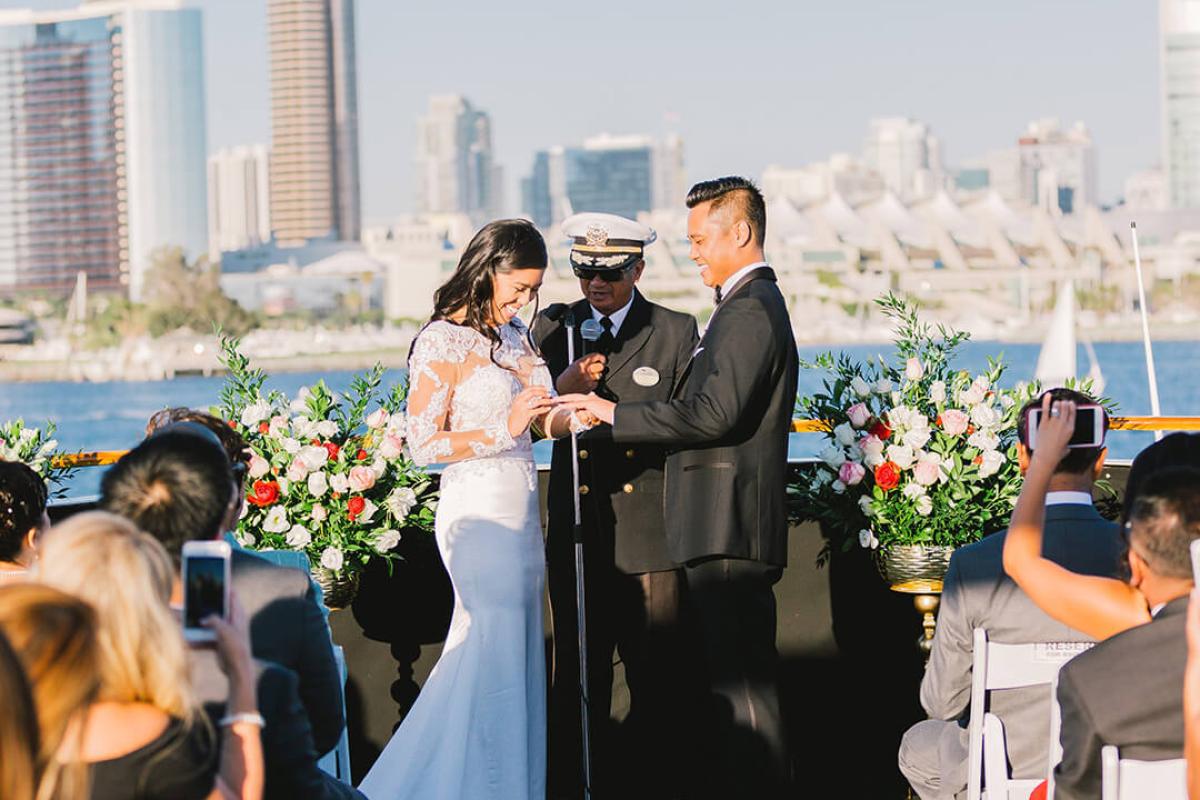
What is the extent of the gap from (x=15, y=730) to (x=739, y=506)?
2248mm

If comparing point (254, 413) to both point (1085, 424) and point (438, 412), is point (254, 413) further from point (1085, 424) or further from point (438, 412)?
point (1085, 424)

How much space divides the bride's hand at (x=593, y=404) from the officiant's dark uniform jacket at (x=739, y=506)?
0.09ft

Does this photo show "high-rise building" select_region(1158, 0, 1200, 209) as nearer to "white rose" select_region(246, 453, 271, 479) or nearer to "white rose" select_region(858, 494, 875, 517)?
"white rose" select_region(858, 494, 875, 517)

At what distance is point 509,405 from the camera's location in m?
3.84

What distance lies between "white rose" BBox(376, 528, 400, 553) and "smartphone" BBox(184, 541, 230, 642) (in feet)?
7.52

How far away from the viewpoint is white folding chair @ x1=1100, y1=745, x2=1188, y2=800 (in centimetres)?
216

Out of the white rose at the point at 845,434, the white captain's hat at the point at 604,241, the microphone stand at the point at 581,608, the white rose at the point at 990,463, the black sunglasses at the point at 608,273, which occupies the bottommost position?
the microphone stand at the point at 581,608

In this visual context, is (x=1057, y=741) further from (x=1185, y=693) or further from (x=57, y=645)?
(x=57, y=645)

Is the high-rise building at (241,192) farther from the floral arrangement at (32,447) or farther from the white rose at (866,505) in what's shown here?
the white rose at (866,505)

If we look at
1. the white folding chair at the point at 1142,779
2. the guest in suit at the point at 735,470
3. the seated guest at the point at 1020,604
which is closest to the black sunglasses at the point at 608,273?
the guest in suit at the point at 735,470

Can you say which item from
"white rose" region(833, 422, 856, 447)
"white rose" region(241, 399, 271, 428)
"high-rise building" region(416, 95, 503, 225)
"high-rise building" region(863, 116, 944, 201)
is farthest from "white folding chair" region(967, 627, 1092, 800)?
"high-rise building" region(416, 95, 503, 225)

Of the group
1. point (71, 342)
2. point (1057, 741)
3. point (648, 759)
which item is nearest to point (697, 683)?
point (648, 759)

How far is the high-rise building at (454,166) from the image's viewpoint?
166 metres

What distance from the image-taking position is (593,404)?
374 centimetres
